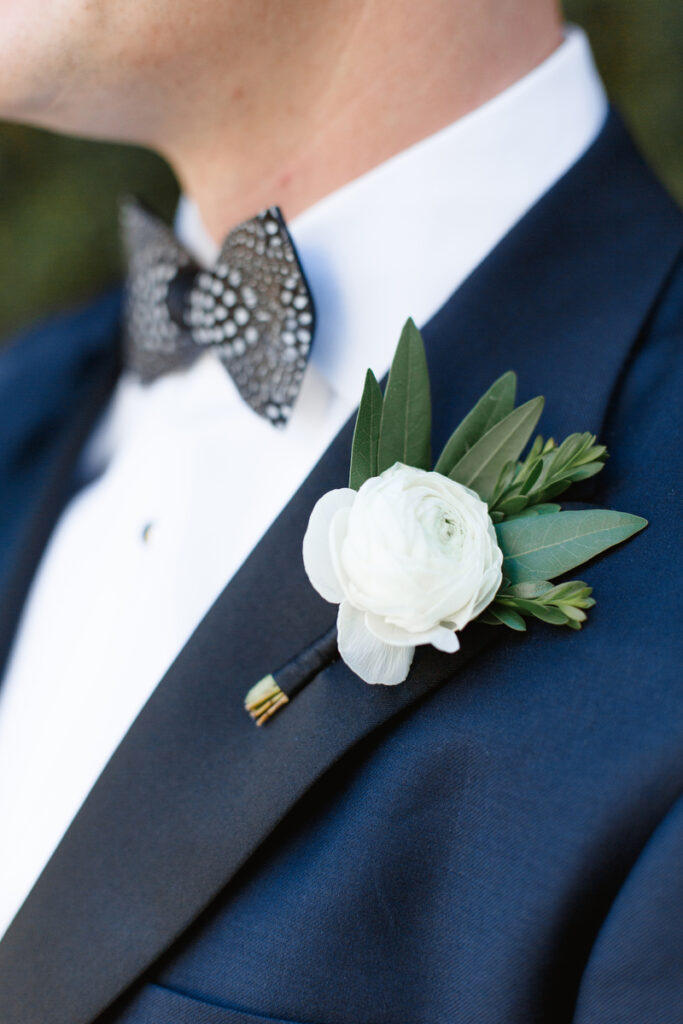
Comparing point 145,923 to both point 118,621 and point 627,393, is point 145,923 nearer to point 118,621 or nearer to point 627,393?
point 118,621

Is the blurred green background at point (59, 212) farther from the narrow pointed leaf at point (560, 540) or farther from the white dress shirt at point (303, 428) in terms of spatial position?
the narrow pointed leaf at point (560, 540)

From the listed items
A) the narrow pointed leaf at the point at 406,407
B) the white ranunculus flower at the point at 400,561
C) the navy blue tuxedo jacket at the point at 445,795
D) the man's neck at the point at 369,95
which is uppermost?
the man's neck at the point at 369,95

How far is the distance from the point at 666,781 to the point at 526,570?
0.65 feet

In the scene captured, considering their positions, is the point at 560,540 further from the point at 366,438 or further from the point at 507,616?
the point at 366,438

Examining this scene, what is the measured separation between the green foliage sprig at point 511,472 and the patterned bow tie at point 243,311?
0.80 feet

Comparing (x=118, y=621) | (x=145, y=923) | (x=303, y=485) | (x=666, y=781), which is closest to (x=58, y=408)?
(x=118, y=621)

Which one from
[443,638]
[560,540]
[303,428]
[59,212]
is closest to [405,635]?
[443,638]

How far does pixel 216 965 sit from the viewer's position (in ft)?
2.42

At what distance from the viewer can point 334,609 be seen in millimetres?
792

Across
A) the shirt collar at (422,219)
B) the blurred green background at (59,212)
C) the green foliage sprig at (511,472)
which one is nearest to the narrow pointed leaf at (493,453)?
the green foliage sprig at (511,472)

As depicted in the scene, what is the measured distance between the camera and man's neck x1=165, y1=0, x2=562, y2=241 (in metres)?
0.89

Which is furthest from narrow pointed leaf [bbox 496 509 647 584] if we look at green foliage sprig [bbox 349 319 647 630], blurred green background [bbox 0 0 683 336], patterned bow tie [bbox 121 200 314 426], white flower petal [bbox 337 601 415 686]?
blurred green background [bbox 0 0 683 336]

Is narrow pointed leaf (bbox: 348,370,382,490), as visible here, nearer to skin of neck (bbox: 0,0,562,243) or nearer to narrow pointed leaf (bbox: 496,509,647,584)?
narrow pointed leaf (bbox: 496,509,647,584)

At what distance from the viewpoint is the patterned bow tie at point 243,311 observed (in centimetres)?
90
